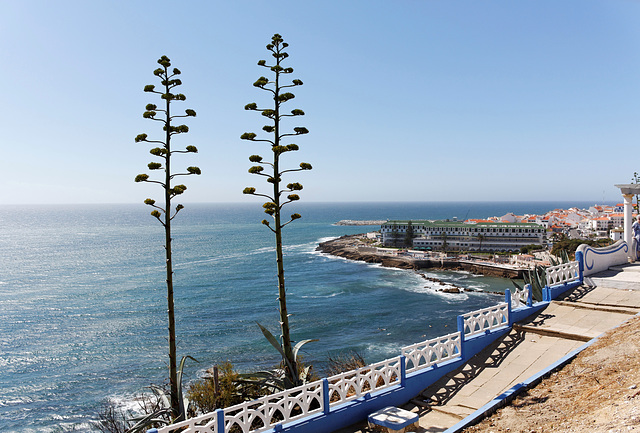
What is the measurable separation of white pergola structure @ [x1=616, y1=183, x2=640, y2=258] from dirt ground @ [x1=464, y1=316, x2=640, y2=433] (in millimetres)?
9848

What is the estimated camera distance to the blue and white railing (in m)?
6.96

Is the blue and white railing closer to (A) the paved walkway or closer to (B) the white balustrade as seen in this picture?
(B) the white balustrade

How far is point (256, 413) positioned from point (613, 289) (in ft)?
42.8

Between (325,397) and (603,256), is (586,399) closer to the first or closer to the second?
(325,397)

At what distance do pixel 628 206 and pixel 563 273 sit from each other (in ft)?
19.3

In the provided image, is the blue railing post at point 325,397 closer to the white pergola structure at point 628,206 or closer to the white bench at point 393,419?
the white bench at point 393,419

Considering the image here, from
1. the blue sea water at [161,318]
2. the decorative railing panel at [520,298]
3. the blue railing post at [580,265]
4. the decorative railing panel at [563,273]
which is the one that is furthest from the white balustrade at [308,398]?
the blue sea water at [161,318]

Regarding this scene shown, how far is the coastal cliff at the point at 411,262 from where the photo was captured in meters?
64.2

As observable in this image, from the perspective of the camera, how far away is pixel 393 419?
7508mm

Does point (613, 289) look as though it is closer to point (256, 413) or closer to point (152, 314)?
point (256, 413)

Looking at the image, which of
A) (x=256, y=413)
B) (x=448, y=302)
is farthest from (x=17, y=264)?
(x=256, y=413)

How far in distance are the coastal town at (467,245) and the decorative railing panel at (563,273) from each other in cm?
5100

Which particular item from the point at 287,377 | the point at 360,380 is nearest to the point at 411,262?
the point at 287,377

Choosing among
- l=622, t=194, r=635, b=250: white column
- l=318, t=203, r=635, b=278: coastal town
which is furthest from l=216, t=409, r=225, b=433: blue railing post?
l=318, t=203, r=635, b=278: coastal town
